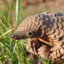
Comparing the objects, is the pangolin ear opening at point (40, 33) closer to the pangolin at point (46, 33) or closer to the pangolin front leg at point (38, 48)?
the pangolin at point (46, 33)

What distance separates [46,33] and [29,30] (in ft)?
0.34

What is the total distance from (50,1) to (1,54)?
7.15 ft

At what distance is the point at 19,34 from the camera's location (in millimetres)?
1056

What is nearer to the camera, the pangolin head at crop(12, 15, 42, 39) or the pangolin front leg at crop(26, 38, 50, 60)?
the pangolin head at crop(12, 15, 42, 39)

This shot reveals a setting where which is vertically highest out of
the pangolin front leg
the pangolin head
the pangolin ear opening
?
the pangolin head

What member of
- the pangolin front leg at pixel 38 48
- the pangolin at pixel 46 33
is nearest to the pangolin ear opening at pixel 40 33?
the pangolin at pixel 46 33

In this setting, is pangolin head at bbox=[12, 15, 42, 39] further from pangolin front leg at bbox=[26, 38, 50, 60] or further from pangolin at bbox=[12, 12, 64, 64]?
pangolin front leg at bbox=[26, 38, 50, 60]

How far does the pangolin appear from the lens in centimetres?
108

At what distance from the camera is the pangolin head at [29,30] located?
106 cm

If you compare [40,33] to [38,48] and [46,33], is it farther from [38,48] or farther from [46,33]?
[38,48]

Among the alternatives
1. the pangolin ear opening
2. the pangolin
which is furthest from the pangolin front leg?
the pangolin ear opening

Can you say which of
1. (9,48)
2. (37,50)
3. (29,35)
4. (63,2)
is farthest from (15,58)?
(63,2)

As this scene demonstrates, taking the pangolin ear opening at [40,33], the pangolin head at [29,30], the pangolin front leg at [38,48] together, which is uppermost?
the pangolin head at [29,30]

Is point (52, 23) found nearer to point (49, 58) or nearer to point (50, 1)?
point (49, 58)
